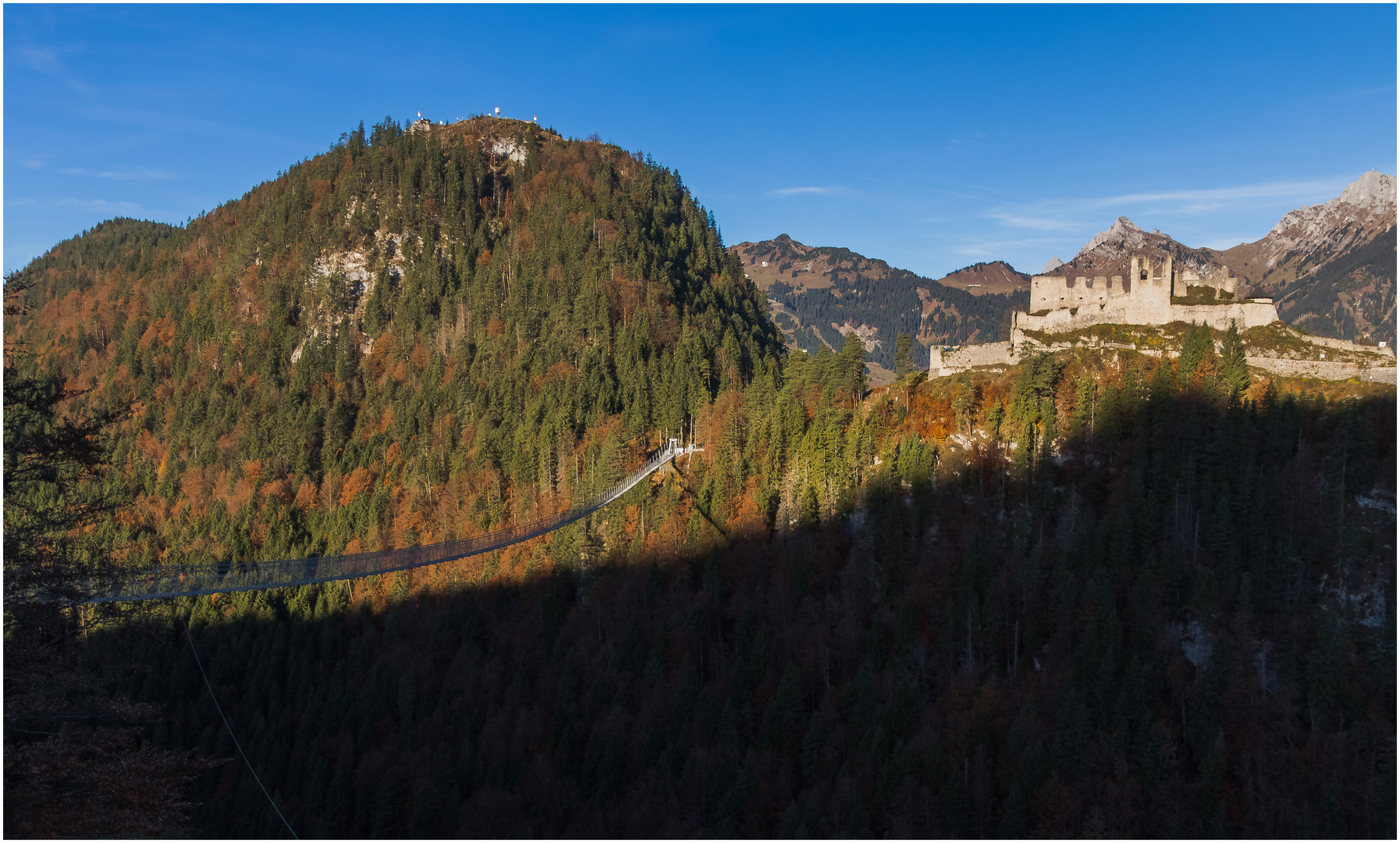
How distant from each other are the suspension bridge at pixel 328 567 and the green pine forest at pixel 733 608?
1777 millimetres

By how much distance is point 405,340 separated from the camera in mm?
110000

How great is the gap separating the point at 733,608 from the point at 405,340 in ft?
226

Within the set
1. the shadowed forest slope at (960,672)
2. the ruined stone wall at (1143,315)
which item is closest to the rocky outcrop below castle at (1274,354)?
the ruined stone wall at (1143,315)

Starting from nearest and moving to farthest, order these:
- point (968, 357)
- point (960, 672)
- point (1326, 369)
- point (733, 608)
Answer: point (1326, 369), point (960, 672), point (968, 357), point (733, 608)

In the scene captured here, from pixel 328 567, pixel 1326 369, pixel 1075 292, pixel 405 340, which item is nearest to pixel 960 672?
pixel 1075 292

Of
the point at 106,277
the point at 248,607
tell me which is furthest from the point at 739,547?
the point at 106,277

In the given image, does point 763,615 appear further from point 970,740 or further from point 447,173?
point 447,173

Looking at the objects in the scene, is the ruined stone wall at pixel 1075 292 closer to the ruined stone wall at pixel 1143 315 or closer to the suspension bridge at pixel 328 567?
the ruined stone wall at pixel 1143 315

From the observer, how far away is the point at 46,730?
13.5 metres

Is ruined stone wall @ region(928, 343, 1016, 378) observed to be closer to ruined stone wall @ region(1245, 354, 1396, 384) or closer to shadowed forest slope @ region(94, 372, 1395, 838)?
shadowed forest slope @ region(94, 372, 1395, 838)

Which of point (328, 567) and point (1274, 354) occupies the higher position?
point (1274, 354)

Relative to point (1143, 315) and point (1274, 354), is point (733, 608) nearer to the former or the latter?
point (1143, 315)

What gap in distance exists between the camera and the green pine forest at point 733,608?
37.8 m

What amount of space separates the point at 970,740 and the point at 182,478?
9555cm
